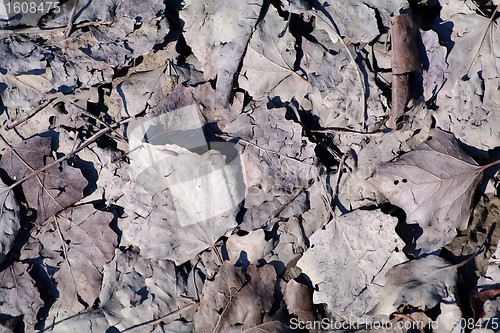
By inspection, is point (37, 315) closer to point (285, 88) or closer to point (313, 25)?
point (285, 88)

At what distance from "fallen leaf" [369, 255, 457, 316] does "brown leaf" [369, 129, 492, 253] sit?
0.28 ft

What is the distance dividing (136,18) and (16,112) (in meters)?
0.77

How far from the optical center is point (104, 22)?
96.8 inches

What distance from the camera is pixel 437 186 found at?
2.25 m

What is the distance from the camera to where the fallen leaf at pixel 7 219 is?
252 cm

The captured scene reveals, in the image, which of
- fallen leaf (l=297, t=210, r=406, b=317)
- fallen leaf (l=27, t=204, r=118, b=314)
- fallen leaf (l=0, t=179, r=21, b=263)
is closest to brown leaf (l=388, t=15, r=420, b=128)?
fallen leaf (l=297, t=210, r=406, b=317)

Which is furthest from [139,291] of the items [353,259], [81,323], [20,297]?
[353,259]

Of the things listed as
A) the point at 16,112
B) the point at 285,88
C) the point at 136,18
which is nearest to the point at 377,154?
the point at 285,88

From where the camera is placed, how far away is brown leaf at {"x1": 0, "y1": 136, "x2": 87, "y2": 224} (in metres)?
2.53

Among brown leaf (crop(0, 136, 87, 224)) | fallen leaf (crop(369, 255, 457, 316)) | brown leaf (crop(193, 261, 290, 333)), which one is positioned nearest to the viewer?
fallen leaf (crop(369, 255, 457, 316))

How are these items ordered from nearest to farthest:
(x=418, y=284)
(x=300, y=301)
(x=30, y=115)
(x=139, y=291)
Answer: (x=418, y=284) → (x=300, y=301) → (x=139, y=291) → (x=30, y=115)

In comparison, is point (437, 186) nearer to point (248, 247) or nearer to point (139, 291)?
point (248, 247)

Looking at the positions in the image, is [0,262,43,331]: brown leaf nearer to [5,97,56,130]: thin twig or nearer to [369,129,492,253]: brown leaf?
[5,97,56,130]: thin twig

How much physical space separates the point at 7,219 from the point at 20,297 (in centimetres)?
37
